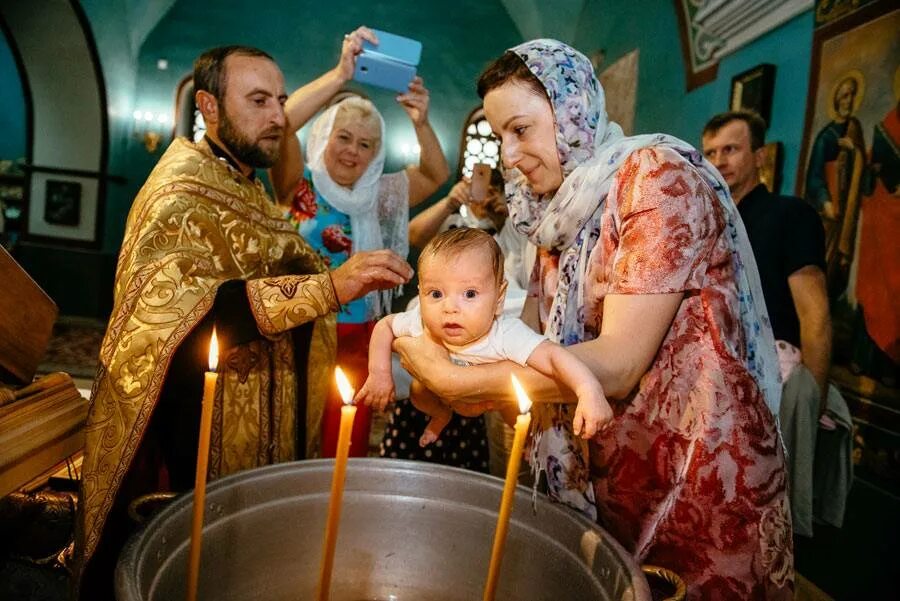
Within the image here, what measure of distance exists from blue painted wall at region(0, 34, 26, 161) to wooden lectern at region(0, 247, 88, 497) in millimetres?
13746

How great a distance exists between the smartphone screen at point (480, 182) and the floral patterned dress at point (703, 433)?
2.87 meters

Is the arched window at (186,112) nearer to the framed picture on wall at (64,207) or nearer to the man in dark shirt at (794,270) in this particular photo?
the framed picture on wall at (64,207)

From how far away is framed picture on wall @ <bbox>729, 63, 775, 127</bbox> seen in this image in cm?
370

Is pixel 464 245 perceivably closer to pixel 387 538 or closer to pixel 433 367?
pixel 433 367

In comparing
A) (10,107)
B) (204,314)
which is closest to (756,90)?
(204,314)

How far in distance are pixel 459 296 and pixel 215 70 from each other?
1.52 meters

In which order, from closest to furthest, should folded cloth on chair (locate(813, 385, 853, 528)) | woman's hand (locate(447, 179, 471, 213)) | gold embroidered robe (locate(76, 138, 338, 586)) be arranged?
gold embroidered robe (locate(76, 138, 338, 586)) < folded cloth on chair (locate(813, 385, 853, 528)) < woman's hand (locate(447, 179, 471, 213))

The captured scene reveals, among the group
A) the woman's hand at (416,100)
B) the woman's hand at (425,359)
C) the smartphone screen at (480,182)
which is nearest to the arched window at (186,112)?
the smartphone screen at (480,182)

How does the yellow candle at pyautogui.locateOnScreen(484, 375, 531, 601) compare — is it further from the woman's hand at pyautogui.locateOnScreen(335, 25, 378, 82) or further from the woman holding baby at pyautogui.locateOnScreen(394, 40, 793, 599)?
the woman's hand at pyautogui.locateOnScreen(335, 25, 378, 82)

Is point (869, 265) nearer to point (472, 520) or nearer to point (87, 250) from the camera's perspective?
point (472, 520)

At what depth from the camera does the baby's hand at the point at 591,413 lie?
33.9 inches

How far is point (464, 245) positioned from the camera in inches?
46.4

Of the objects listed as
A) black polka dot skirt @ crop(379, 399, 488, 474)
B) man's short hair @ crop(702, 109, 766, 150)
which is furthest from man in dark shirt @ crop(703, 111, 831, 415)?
black polka dot skirt @ crop(379, 399, 488, 474)

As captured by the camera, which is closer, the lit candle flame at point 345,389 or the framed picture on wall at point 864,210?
the lit candle flame at point 345,389
